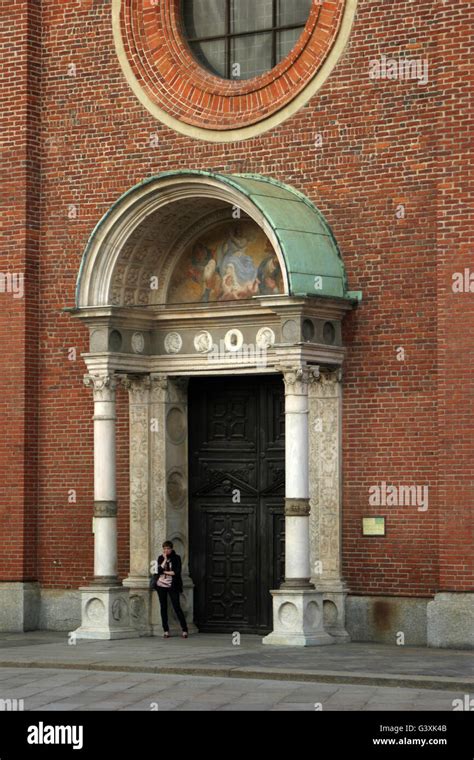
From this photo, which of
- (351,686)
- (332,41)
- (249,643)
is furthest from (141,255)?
(351,686)

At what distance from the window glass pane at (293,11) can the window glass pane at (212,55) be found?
98cm

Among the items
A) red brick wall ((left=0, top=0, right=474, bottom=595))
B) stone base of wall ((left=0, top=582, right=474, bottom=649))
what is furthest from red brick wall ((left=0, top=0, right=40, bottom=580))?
stone base of wall ((left=0, top=582, right=474, bottom=649))

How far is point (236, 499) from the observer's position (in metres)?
23.9

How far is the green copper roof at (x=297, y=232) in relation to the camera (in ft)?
70.6

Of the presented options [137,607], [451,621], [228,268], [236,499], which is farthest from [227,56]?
[451,621]

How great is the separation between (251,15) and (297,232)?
3.75 meters

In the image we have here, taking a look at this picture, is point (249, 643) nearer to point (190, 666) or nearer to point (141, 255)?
point (190, 666)

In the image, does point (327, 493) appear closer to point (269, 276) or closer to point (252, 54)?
point (269, 276)

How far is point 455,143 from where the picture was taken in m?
21.4

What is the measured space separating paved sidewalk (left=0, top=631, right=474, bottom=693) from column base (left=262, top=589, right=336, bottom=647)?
0.66 ft

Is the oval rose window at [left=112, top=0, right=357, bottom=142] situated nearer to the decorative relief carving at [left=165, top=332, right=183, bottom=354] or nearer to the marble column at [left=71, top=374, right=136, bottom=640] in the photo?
the decorative relief carving at [left=165, top=332, right=183, bottom=354]

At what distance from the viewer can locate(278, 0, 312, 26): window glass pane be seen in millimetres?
23328

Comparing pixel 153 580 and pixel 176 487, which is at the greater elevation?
pixel 176 487

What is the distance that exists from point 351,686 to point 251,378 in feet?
22.3
